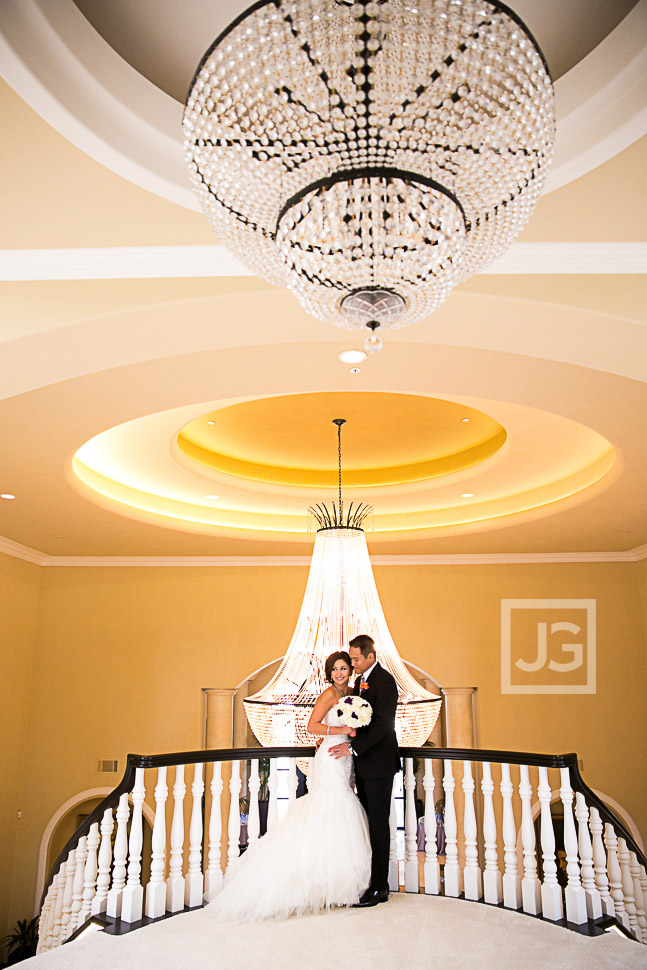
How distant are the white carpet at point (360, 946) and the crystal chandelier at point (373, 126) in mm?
3183

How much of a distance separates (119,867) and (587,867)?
2.64 m

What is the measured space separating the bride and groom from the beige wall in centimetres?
459

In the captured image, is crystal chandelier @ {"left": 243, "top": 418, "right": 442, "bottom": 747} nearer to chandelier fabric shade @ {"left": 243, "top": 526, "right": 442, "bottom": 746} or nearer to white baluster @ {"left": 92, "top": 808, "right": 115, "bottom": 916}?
chandelier fabric shade @ {"left": 243, "top": 526, "right": 442, "bottom": 746}

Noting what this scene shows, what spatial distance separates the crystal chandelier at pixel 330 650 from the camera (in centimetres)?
451

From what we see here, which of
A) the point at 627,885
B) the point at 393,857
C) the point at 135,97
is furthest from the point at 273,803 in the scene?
the point at 135,97

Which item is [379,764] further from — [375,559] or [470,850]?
[375,559]

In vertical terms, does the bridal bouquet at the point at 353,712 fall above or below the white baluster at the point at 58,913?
above

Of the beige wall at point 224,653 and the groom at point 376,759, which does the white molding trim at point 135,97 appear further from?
the beige wall at point 224,653

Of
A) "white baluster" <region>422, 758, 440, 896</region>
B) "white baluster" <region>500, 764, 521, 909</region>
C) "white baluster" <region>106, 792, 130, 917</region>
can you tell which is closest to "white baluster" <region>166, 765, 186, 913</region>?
"white baluster" <region>106, 792, 130, 917</region>

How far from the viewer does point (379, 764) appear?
13.7ft

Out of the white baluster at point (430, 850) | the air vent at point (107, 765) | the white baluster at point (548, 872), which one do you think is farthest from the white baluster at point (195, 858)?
the air vent at point (107, 765)

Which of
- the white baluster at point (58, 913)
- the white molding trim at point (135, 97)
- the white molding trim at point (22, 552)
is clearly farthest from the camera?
the white molding trim at point (22, 552)

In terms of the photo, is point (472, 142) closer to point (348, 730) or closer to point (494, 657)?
point (348, 730)

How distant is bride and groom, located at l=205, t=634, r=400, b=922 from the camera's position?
3850 millimetres
